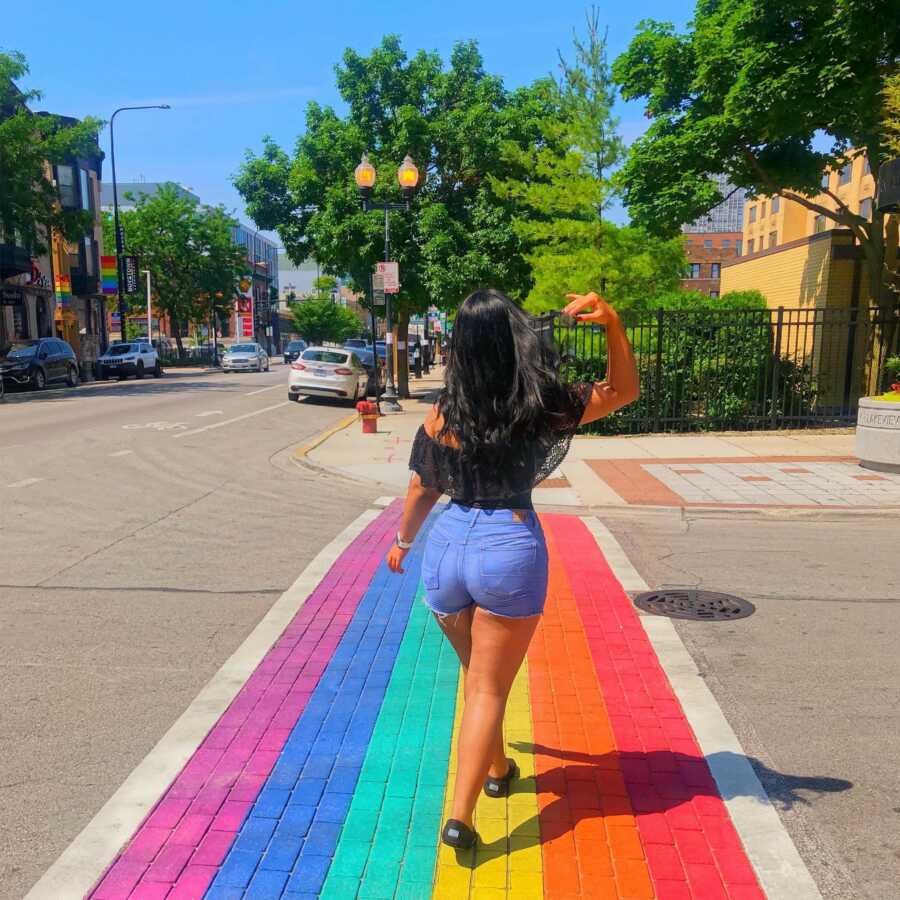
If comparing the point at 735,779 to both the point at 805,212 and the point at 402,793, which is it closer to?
the point at 402,793

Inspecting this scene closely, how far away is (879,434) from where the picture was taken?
10.5m

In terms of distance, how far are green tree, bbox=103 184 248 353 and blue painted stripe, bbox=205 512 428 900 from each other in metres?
56.4

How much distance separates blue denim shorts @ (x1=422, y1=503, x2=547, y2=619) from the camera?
8.73 feet

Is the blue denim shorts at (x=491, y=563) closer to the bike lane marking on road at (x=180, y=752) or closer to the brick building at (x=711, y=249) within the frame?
the bike lane marking on road at (x=180, y=752)

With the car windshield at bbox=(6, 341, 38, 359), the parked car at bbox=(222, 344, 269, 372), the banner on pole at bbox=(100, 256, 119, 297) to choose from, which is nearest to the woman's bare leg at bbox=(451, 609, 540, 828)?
the car windshield at bbox=(6, 341, 38, 359)

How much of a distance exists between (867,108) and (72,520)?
1296 centimetres

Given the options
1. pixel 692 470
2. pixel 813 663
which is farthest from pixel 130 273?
pixel 813 663

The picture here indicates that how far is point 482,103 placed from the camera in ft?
69.2

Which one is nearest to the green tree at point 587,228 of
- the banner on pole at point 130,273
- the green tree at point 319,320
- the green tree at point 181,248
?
the banner on pole at point 130,273

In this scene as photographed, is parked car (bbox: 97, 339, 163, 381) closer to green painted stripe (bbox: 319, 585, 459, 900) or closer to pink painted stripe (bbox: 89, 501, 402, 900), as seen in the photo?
pink painted stripe (bbox: 89, 501, 402, 900)

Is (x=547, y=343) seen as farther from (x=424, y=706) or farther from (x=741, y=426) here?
(x=741, y=426)

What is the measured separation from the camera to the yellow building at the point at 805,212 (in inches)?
1797

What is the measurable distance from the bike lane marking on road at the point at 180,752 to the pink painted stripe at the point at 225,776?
0.01 meters

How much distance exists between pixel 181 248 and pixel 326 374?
38674 mm
